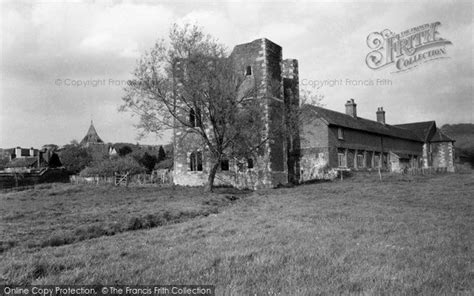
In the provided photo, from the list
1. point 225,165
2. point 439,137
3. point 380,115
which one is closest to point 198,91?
point 225,165

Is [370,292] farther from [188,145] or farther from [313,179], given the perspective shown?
[313,179]

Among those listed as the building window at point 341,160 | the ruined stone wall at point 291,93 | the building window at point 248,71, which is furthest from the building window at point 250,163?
the building window at point 341,160

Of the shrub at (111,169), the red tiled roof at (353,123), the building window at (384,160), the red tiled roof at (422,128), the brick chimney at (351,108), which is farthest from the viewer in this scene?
the red tiled roof at (422,128)

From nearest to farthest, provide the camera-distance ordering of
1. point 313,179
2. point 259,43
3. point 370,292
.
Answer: point 370,292, point 259,43, point 313,179

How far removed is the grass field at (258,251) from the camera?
18.7ft

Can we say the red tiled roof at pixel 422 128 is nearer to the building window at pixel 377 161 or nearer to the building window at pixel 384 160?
the building window at pixel 384 160

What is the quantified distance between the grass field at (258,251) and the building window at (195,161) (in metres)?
18.2

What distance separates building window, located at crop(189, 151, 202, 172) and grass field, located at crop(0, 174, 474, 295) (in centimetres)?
1822

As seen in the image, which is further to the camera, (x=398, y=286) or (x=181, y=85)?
(x=181, y=85)

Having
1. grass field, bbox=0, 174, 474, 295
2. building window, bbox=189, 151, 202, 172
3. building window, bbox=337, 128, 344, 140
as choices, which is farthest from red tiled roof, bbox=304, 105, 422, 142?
grass field, bbox=0, 174, 474, 295

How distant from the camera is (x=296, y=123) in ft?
90.2

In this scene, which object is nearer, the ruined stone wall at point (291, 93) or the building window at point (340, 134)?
the ruined stone wall at point (291, 93)

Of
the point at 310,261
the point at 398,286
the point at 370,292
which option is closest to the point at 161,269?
the point at 310,261

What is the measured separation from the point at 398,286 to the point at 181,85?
20.7 metres
